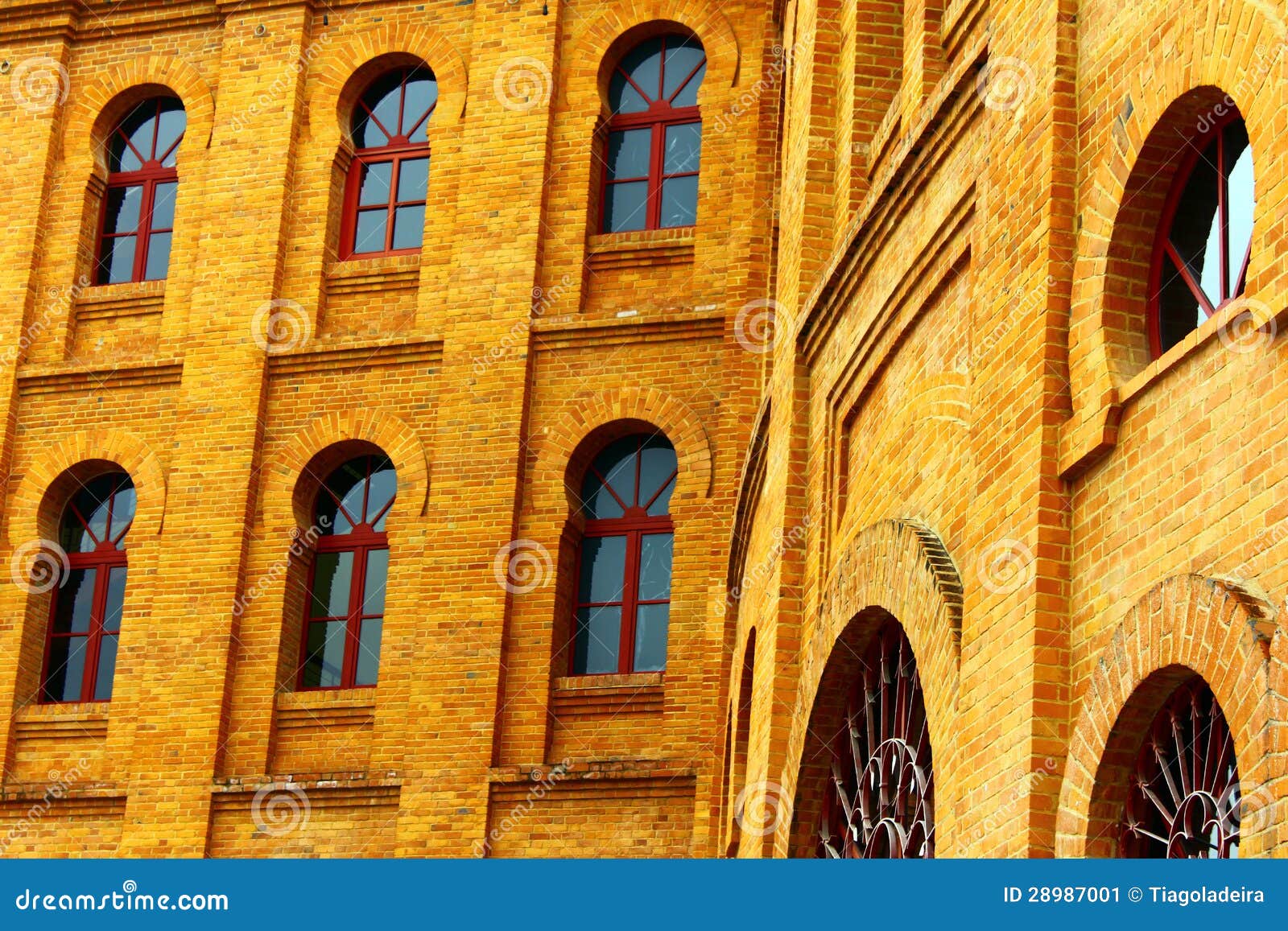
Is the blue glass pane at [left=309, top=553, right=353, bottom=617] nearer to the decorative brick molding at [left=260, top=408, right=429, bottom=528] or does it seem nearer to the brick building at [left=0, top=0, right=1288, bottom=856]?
the brick building at [left=0, top=0, right=1288, bottom=856]

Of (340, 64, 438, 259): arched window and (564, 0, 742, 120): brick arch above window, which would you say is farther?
(340, 64, 438, 259): arched window

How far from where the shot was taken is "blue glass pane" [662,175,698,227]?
2014 cm

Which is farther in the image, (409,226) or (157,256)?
(157,256)

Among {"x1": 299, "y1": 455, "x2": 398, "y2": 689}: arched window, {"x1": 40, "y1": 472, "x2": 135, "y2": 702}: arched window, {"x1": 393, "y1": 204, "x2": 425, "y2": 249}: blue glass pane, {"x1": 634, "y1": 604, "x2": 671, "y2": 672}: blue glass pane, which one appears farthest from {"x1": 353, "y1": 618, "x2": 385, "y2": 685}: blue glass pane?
{"x1": 393, "y1": 204, "x2": 425, "y2": 249}: blue glass pane

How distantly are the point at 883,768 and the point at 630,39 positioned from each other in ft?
39.3

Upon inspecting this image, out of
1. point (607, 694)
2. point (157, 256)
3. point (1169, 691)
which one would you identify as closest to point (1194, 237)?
point (1169, 691)

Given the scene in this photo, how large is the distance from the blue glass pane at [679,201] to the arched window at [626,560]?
216cm

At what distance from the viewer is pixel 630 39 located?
818 inches

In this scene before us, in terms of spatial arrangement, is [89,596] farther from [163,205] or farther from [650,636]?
[650,636]

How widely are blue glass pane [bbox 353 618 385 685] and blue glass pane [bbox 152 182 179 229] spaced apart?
5.21 m

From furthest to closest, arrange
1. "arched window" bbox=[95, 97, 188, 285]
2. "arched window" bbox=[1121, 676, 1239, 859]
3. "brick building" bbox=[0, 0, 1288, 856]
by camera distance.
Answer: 1. "arched window" bbox=[95, 97, 188, 285]
2. "brick building" bbox=[0, 0, 1288, 856]
3. "arched window" bbox=[1121, 676, 1239, 859]

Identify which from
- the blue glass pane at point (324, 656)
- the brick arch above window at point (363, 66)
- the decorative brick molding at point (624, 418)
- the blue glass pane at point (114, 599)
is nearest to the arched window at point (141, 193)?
the brick arch above window at point (363, 66)

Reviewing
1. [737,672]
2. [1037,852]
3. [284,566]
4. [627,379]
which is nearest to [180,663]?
[284,566]

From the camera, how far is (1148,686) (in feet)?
23.6
